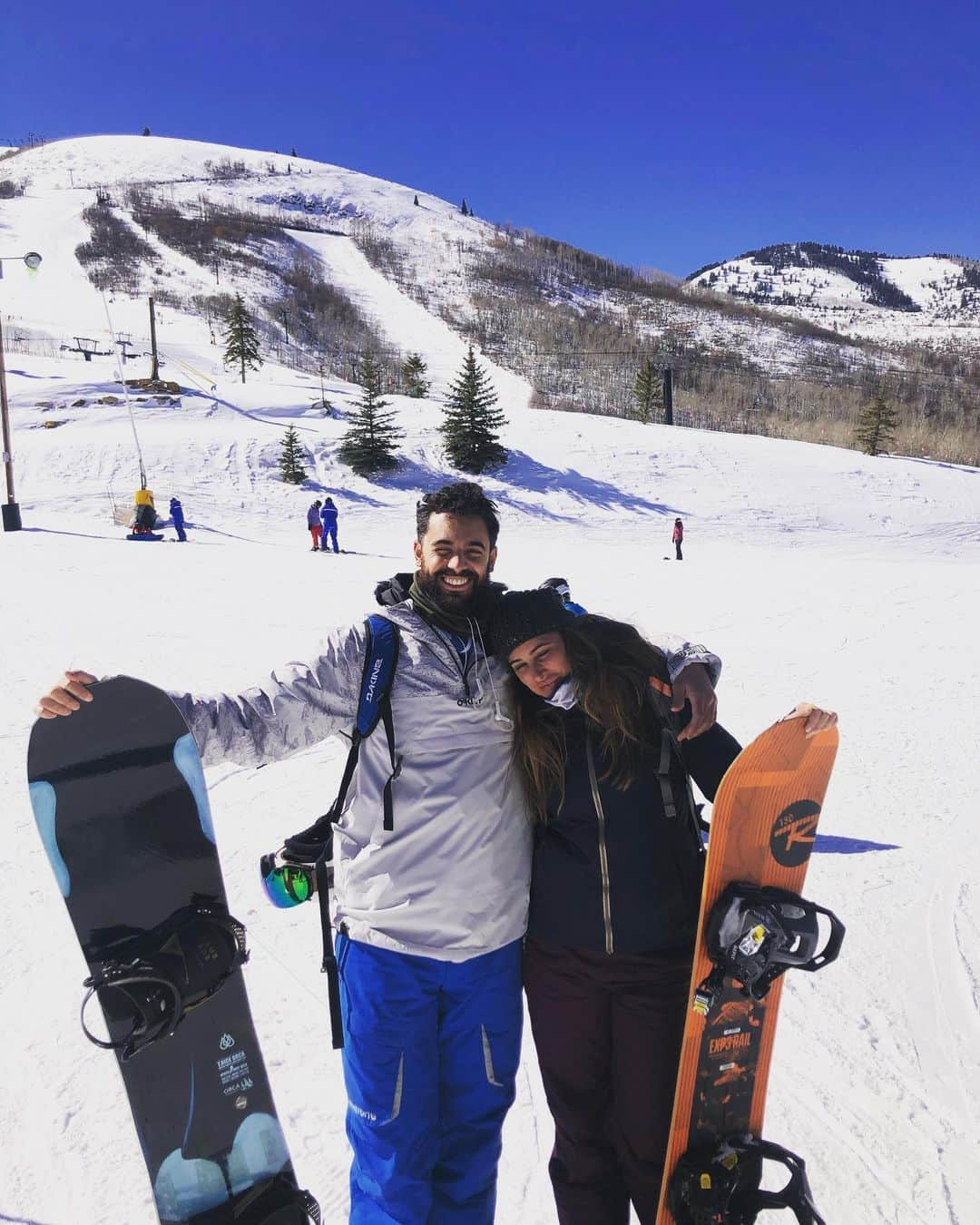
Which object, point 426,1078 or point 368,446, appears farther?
point 368,446

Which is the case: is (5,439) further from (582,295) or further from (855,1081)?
(582,295)

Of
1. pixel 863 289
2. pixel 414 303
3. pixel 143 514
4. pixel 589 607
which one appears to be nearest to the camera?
pixel 589 607

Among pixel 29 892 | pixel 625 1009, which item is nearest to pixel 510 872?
pixel 625 1009

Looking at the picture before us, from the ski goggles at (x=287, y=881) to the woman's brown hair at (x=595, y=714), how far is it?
71 cm

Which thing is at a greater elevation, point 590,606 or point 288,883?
point 288,883

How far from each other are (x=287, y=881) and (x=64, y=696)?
812mm

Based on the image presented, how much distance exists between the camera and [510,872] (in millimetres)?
1969

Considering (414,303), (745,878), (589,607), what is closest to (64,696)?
(745,878)

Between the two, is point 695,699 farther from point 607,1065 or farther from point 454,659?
point 607,1065

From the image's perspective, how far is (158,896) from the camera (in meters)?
2.17

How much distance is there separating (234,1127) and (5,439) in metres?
→ 17.3

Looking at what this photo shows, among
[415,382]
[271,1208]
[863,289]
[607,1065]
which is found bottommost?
[271,1208]

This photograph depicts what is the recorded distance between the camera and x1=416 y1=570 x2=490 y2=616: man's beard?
202 cm

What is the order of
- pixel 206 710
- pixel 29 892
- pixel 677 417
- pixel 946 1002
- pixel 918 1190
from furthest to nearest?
pixel 677 417 < pixel 29 892 < pixel 946 1002 < pixel 918 1190 < pixel 206 710
